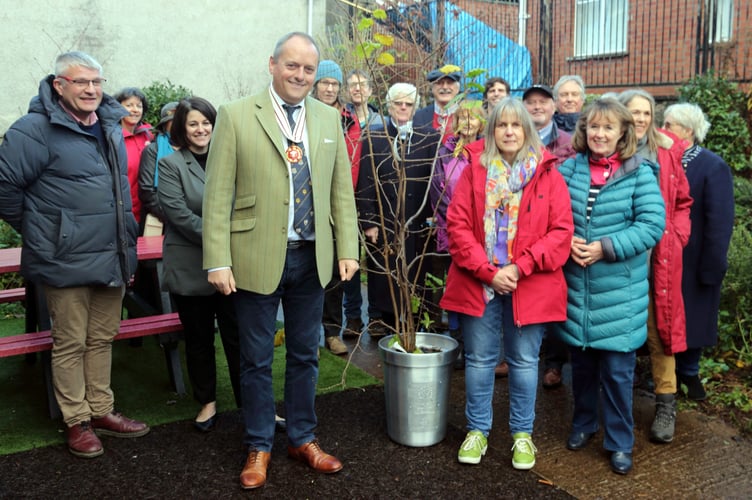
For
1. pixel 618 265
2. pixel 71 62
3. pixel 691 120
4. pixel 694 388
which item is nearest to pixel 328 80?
pixel 71 62

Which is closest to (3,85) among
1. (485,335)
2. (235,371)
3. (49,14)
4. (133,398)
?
(49,14)

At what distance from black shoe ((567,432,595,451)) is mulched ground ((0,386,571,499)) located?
1.41ft

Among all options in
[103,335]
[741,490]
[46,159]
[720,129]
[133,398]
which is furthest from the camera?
[720,129]

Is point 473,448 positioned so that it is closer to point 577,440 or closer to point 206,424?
point 577,440

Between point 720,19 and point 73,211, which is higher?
point 720,19

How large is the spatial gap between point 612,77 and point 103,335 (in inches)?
401

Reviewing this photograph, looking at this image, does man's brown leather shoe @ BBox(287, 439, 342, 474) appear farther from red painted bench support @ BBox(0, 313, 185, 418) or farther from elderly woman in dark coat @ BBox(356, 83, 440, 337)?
elderly woman in dark coat @ BBox(356, 83, 440, 337)

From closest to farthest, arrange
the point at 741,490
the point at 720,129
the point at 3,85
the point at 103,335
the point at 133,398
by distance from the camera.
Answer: the point at 741,490
the point at 103,335
the point at 133,398
the point at 720,129
the point at 3,85

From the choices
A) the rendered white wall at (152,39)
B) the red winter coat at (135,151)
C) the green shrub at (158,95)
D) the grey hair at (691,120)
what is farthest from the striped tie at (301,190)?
the rendered white wall at (152,39)

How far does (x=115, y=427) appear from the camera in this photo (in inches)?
171

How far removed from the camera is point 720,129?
8.72m

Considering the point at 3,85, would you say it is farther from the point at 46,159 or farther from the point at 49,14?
the point at 46,159

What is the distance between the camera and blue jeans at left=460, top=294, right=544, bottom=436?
3.93 m

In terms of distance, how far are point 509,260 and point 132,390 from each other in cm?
296
